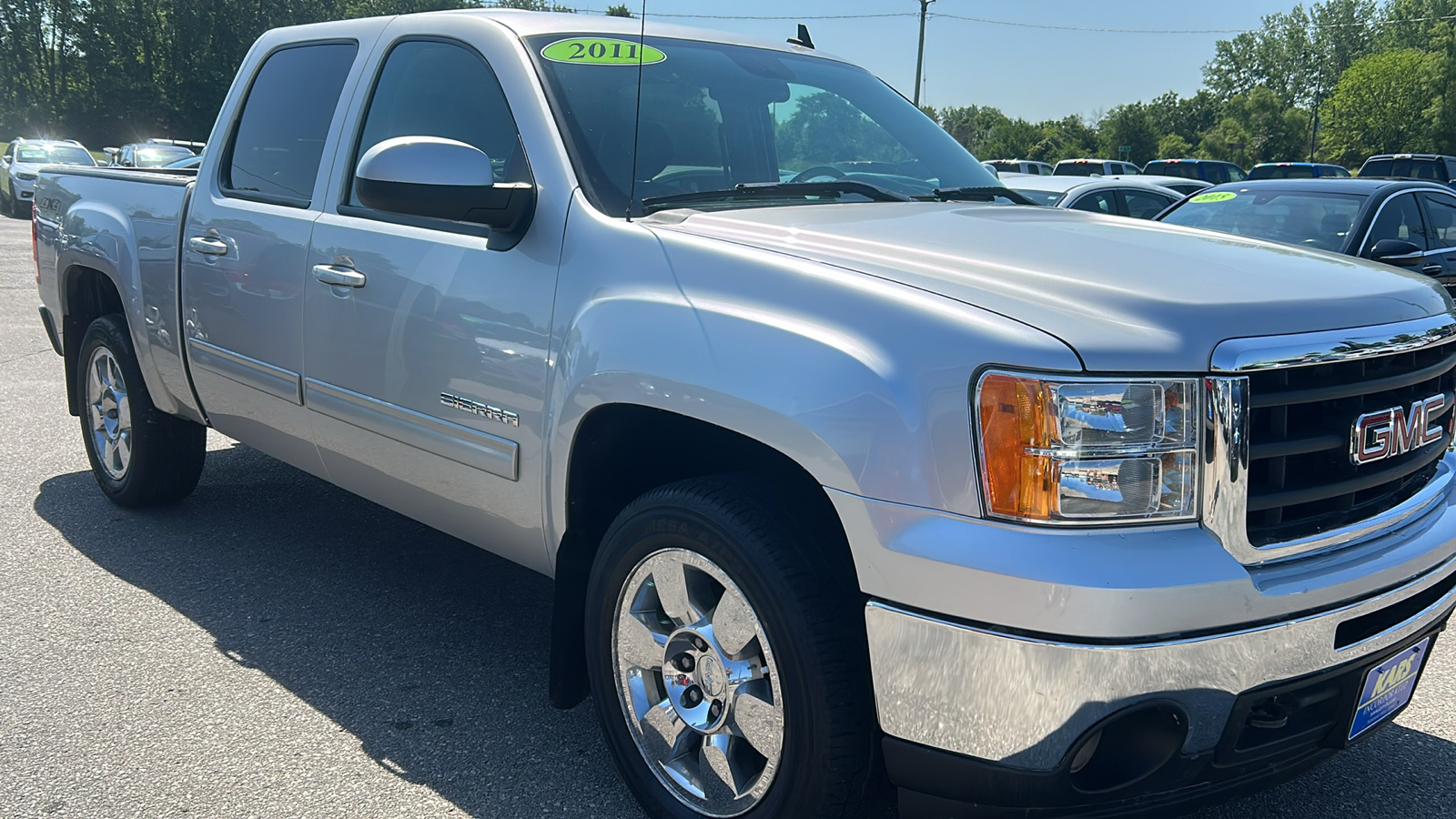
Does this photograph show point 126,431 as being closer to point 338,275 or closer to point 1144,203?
point 338,275

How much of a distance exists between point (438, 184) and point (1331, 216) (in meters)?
7.16

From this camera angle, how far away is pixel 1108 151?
234 ft

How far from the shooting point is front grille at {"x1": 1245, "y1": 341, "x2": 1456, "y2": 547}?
212 centimetres

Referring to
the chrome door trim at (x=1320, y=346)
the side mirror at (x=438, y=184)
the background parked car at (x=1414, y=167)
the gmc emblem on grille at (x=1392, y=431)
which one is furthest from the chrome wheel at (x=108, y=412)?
the background parked car at (x=1414, y=167)

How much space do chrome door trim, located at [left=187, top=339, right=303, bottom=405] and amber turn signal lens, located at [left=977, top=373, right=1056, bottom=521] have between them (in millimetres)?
2431

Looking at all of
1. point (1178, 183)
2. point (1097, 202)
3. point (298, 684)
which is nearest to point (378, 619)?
point (298, 684)

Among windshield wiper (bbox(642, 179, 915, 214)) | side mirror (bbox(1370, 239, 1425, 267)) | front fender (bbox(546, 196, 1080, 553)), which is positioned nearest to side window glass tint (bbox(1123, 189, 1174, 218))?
side mirror (bbox(1370, 239, 1425, 267))

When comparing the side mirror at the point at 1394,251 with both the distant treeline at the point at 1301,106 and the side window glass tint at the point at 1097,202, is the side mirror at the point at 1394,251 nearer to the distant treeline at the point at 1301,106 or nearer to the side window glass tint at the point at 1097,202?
the side window glass tint at the point at 1097,202

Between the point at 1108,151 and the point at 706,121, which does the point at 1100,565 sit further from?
the point at 1108,151

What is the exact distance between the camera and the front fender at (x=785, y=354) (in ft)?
6.80

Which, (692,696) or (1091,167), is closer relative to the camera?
(692,696)

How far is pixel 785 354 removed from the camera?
227cm

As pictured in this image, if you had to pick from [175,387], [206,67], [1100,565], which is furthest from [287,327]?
[206,67]

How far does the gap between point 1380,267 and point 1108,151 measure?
73.2 meters
